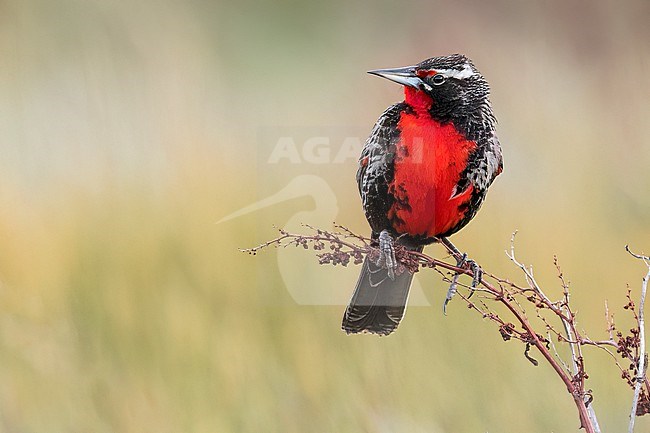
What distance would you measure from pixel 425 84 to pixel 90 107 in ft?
2.07

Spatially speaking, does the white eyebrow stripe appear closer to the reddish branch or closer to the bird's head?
the bird's head

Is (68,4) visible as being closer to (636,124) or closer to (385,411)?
(385,411)

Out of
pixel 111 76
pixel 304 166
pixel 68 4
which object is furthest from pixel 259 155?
pixel 68 4

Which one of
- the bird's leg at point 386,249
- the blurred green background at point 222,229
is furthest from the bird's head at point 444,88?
the bird's leg at point 386,249

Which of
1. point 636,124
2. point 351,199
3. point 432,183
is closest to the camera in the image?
point 432,183

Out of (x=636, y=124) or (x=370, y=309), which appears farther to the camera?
(x=636, y=124)

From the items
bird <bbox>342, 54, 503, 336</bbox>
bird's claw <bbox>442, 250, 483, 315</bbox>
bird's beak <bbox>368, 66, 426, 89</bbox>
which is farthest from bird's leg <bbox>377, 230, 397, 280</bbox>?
bird's beak <bbox>368, 66, 426, 89</bbox>

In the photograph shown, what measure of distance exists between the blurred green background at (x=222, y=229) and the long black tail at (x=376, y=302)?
0.03m

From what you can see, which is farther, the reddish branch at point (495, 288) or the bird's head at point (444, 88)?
the bird's head at point (444, 88)

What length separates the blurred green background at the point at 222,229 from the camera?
1444mm

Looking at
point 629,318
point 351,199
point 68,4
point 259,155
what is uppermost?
point 68,4

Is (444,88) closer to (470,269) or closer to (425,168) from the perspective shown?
(425,168)

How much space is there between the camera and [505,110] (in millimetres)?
1451

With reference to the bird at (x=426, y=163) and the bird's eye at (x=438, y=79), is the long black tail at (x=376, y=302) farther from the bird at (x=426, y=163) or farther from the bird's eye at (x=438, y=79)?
the bird's eye at (x=438, y=79)
